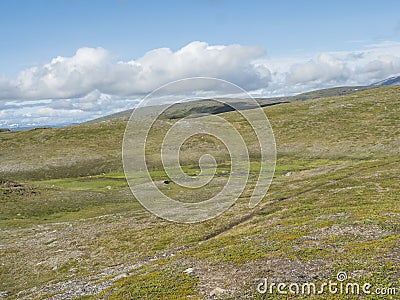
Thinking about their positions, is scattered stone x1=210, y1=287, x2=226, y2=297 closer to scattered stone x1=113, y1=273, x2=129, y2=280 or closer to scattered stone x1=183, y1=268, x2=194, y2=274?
scattered stone x1=183, y1=268, x2=194, y2=274

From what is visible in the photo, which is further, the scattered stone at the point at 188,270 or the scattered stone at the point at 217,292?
the scattered stone at the point at 188,270

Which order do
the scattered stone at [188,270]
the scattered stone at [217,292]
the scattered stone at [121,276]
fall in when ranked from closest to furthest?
1. the scattered stone at [217,292]
2. the scattered stone at [188,270]
3. the scattered stone at [121,276]

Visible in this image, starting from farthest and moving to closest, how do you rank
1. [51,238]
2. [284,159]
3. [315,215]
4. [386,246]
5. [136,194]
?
[284,159], [136,194], [51,238], [315,215], [386,246]

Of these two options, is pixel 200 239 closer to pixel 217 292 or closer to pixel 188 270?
pixel 188 270

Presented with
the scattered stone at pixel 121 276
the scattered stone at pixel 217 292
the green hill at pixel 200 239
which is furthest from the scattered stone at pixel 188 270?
the scattered stone at pixel 121 276

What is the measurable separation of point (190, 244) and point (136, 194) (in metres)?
42.6

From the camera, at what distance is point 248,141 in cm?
15475

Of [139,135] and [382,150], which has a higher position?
[139,135]

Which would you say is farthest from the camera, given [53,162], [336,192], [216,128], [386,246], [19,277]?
[216,128]

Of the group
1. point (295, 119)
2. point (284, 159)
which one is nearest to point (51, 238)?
point (284, 159)

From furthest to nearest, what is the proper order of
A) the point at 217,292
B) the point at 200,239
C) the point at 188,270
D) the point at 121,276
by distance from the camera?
the point at 200,239 < the point at 121,276 < the point at 188,270 < the point at 217,292

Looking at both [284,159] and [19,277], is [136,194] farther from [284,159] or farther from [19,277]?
[284,159]

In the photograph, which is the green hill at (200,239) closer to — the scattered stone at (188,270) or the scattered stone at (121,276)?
the scattered stone at (121,276)

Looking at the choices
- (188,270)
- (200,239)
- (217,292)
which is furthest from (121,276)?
(200,239)
